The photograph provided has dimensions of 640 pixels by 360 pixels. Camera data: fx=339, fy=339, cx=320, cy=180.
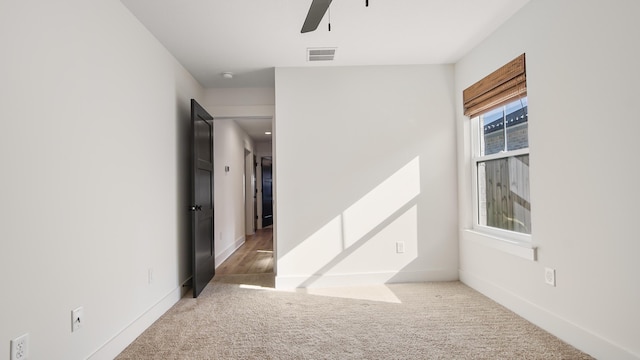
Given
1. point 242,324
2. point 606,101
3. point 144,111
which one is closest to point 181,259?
point 242,324

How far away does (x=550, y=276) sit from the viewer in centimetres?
239

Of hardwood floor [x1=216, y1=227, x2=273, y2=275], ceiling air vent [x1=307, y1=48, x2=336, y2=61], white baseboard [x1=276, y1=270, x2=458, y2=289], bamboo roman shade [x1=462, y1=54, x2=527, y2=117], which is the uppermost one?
ceiling air vent [x1=307, y1=48, x2=336, y2=61]

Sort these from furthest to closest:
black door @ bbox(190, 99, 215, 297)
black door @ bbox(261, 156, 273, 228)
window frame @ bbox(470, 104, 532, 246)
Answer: black door @ bbox(261, 156, 273, 228) < black door @ bbox(190, 99, 215, 297) < window frame @ bbox(470, 104, 532, 246)

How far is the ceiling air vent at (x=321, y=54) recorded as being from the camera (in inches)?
129

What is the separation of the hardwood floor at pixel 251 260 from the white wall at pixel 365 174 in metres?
1.01

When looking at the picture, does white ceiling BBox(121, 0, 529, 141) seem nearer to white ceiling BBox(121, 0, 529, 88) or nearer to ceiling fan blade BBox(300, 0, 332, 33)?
white ceiling BBox(121, 0, 529, 88)

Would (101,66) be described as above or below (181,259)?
above

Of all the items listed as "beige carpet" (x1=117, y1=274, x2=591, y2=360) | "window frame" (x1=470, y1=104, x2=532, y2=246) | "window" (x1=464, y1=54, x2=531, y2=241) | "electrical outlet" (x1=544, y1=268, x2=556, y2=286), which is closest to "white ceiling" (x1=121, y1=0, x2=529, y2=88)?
"window" (x1=464, y1=54, x2=531, y2=241)

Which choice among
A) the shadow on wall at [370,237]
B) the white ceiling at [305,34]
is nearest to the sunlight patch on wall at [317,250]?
the shadow on wall at [370,237]

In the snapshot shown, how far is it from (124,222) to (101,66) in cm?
Answer: 103

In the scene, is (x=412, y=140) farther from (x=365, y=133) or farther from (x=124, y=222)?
(x=124, y=222)

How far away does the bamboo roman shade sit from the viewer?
2.66 meters

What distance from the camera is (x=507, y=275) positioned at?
9.42 ft

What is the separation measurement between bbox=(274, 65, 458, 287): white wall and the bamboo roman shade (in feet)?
1.20
